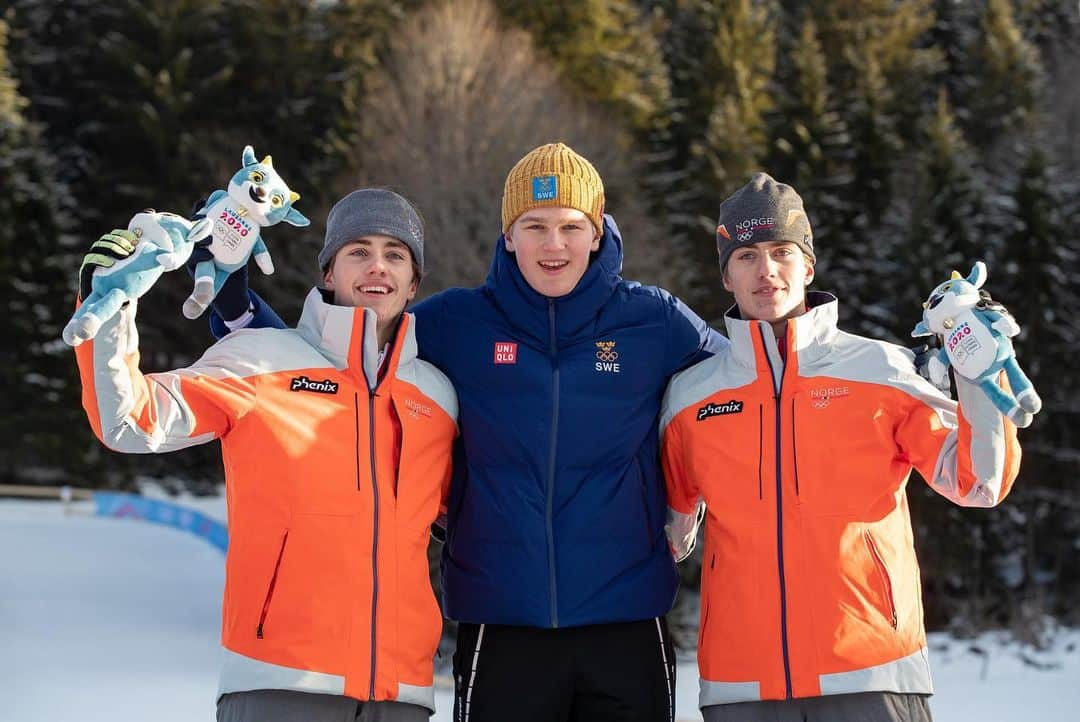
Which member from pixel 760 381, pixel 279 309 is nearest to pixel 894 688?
pixel 760 381

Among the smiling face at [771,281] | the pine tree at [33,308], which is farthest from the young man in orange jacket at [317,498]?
the pine tree at [33,308]

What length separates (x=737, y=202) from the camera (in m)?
3.60

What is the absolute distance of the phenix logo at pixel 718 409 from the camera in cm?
331

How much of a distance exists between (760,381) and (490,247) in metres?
11.1

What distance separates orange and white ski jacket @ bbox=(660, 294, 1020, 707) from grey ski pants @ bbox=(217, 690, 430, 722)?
0.92m

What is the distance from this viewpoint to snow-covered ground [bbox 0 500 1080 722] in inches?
390

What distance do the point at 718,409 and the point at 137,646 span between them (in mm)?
10706

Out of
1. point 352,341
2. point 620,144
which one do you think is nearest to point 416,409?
point 352,341

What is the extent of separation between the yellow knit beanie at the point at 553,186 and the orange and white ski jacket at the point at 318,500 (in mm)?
687

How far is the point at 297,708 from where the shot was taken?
9.64 feet

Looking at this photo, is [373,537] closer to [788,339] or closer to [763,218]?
[788,339]

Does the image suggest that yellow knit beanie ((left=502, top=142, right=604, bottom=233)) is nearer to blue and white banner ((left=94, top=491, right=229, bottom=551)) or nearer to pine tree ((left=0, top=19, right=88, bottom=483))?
blue and white banner ((left=94, top=491, right=229, bottom=551))

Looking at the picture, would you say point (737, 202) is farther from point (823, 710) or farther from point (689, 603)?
point (689, 603)

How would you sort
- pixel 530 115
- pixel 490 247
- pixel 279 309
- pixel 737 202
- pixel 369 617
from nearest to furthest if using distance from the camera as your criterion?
1. pixel 369 617
2. pixel 737 202
3. pixel 490 247
4. pixel 530 115
5. pixel 279 309
